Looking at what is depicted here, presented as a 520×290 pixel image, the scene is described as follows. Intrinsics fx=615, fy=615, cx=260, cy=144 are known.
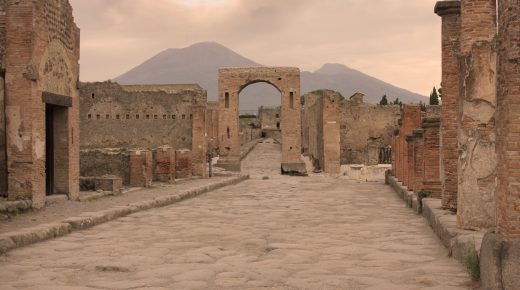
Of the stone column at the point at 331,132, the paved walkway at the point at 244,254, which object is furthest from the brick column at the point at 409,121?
the stone column at the point at 331,132

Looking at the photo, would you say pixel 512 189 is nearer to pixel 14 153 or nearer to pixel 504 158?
pixel 504 158

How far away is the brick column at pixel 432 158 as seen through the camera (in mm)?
9453

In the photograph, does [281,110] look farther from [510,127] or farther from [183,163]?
[510,127]

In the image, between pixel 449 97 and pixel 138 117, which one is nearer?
pixel 449 97

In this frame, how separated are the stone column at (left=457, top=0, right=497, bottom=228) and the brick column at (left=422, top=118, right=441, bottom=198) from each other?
325 cm

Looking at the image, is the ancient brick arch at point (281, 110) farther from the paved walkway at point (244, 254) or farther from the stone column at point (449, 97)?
the stone column at point (449, 97)

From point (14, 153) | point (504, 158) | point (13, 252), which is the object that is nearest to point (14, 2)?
point (14, 153)

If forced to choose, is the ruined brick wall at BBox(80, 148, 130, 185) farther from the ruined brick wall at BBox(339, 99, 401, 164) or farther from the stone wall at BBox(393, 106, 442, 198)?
the ruined brick wall at BBox(339, 99, 401, 164)

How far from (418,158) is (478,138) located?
4745 mm

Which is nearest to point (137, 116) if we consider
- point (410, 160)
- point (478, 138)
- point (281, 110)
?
point (281, 110)

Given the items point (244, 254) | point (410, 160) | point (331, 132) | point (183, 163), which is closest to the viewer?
point (244, 254)

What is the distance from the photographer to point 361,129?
102ft

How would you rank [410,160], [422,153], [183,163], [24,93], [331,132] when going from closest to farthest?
[24,93], [422,153], [410,160], [183,163], [331,132]

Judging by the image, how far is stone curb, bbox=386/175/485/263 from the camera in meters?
5.28
